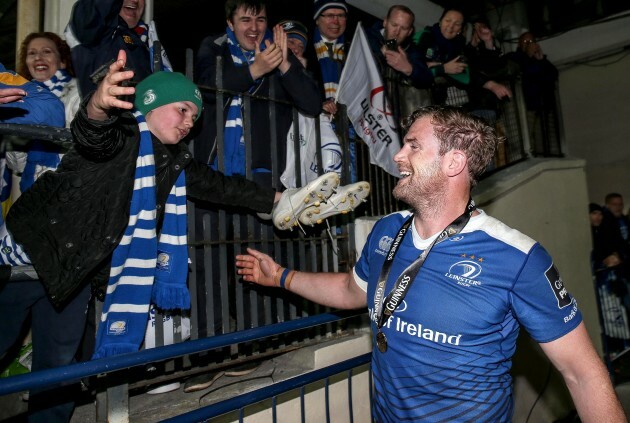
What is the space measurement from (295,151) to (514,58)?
573 cm

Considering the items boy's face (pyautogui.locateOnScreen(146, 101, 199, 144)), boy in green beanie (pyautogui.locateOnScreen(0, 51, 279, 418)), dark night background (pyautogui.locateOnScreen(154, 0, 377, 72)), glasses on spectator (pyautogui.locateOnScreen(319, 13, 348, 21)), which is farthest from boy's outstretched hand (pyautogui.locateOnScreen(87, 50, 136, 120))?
dark night background (pyautogui.locateOnScreen(154, 0, 377, 72))

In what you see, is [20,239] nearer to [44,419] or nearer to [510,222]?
[44,419]

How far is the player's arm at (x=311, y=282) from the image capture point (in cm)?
251

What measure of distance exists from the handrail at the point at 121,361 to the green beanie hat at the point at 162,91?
136 cm

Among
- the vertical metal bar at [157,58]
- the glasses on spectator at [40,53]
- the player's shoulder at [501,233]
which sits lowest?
the player's shoulder at [501,233]

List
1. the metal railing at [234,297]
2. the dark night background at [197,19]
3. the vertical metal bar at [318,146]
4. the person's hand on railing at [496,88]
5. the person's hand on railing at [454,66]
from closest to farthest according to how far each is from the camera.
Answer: the metal railing at [234,297], the vertical metal bar at [318,146], the person's hand on railing at [454,66], the person's hand on railing at [496,88], the dark night background at [197,19]

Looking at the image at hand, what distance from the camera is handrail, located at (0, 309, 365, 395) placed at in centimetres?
151

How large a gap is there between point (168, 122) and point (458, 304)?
6.05 feet

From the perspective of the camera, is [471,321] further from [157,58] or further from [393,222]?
[157,58]

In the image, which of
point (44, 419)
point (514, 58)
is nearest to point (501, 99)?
point (514, 58)

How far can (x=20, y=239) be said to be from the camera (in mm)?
2096

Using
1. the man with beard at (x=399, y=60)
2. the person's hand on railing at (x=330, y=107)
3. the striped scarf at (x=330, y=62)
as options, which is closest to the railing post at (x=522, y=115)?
the man with beard at (x=399, y=60)

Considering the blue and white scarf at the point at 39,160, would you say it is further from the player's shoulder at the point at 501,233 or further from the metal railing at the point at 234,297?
the player's shoulder at the point at 501,233

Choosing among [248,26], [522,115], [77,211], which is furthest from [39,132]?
[522,115]
